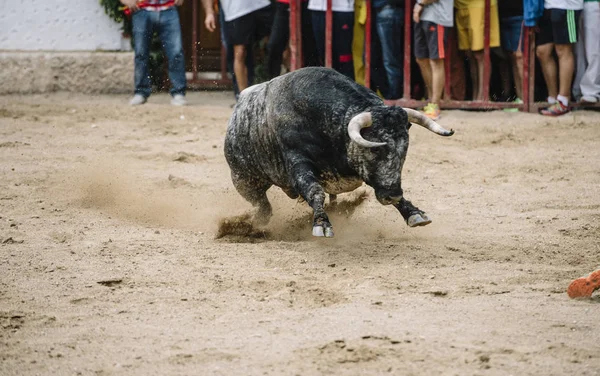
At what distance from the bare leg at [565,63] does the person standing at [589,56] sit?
15 centimetres

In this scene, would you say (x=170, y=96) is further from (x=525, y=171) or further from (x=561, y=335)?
(x=561, y=335)

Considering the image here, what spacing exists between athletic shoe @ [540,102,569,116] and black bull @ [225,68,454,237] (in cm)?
487

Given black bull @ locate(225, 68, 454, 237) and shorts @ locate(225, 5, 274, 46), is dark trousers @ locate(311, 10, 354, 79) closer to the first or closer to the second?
shorts @ locate(225, 5, 274, 46)

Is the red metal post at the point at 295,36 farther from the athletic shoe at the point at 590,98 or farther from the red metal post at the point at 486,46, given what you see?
the athletic shoe at the point at 590,98

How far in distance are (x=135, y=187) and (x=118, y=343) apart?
371 centimetres

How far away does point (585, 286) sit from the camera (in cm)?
487

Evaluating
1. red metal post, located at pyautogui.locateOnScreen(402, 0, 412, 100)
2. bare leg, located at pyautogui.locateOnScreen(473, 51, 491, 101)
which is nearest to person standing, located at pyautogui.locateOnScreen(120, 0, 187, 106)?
red metal post, located at pyautogui.locateOnScreen(402, 0, 412, 100)

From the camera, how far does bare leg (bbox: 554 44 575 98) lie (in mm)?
10266

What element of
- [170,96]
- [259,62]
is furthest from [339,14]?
[170,96]

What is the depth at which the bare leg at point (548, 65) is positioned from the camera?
1048 centimetres

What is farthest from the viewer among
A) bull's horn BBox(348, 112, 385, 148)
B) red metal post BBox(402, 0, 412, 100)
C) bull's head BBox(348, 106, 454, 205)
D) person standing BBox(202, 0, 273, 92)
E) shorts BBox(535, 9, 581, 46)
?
person standing BBox(202, 0, 273, 92)

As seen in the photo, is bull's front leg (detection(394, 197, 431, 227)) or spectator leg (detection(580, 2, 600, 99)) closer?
bull's front leg (detection(394, 197, 431, 227))

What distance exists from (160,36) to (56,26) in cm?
182

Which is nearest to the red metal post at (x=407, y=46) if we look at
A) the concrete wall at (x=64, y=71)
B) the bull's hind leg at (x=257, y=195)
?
the concrete wall at (x=64, y=71)
